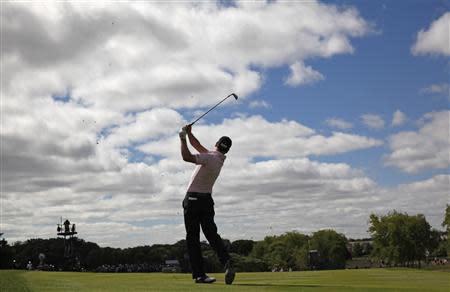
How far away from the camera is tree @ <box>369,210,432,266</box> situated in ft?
390

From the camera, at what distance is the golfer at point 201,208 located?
1152 cm

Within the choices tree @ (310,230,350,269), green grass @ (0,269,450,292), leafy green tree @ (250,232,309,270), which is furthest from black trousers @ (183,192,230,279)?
leafy green tree @ (250,232,309,270)

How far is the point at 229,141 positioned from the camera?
12.0m

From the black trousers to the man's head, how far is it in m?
0.92

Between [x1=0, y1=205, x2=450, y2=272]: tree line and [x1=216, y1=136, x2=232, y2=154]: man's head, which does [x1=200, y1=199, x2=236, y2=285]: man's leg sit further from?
[x1=0, y1=205, x2=450, y2=272]: tree line

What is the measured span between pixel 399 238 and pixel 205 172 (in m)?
114

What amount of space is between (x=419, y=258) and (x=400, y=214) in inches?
383

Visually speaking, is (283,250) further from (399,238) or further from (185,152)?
(185,152)

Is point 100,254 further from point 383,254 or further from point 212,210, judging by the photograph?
point 212,210

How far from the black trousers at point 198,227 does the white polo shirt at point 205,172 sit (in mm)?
131

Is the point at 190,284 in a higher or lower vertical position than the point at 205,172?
lower

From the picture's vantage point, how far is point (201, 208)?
11.6 m

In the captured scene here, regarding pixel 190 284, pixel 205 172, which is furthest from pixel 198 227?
pixel 190 284

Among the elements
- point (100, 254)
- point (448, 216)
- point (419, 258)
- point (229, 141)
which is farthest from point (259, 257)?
point (229, 141)
